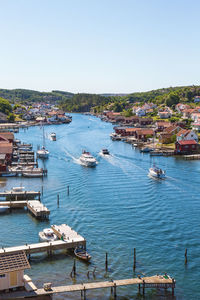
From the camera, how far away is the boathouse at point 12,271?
26.6 metres

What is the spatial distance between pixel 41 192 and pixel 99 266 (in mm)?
24600

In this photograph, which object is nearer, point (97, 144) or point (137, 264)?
point (137, 264)

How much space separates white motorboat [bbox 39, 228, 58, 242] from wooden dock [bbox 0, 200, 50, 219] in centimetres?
616

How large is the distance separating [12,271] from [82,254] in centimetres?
938

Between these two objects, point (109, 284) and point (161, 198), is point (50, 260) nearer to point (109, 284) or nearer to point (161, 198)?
point (109, 284)

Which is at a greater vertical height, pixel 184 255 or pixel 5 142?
pixel 5 142

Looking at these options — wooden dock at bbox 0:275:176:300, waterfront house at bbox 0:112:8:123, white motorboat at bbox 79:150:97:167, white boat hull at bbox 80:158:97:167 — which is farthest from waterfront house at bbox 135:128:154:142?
wooden dock at bbox 0:275:176:300

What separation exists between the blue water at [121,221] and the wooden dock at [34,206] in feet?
2.86

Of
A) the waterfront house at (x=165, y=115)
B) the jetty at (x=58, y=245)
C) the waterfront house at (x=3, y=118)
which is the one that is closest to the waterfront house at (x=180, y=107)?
the waterfront house at (x=165, y=115)

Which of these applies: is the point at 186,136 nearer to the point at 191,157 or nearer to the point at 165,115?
the point at 191,157

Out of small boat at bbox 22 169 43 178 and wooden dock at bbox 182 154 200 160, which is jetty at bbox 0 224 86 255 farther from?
wooden dock at bbox 182 154 200 160

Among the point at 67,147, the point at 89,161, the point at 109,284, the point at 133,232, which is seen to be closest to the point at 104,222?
the point at 133,232

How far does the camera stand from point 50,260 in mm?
34625

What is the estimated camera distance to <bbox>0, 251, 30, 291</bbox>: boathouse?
1048 inches
